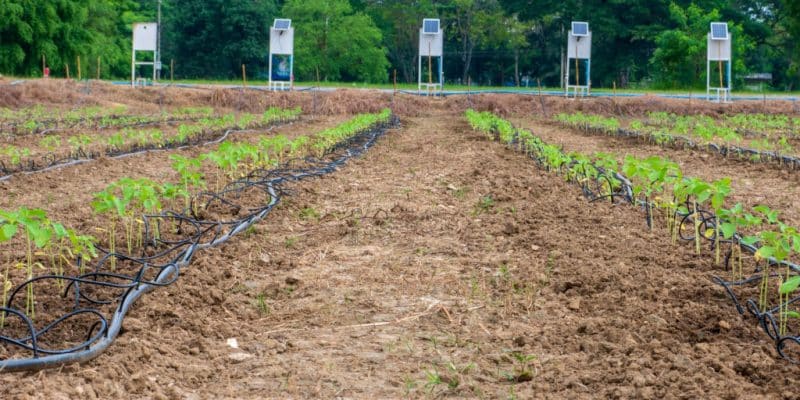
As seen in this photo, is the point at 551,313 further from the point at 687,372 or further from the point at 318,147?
the point at 318,147

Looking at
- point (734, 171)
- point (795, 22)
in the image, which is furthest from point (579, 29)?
A: point (734, 171)

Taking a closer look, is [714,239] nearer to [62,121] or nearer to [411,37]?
[62,121]

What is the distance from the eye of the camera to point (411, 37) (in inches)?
2071

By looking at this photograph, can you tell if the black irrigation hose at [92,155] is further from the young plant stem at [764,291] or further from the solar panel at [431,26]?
the solar panel at [431,26]

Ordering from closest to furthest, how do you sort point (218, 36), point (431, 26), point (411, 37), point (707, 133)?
point (707, 133)
point (431, 26)
point (218, 36)
point (411, 37)

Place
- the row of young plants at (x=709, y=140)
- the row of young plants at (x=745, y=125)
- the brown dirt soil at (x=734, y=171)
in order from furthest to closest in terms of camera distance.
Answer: the row of young plants at (x=745, y=125) < the row of young plants at (x=709, y=140) < the brown dirt soil at (x=734, y=171)

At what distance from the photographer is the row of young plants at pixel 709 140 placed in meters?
12.1

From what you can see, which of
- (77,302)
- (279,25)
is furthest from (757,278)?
(279,25)

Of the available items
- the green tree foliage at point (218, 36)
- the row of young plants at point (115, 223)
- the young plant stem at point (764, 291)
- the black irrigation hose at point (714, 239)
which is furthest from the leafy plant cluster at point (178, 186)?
the green tree foliage at point (218, 36)

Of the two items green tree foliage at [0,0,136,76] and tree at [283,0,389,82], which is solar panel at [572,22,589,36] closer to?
tree at [283,0,389,82]

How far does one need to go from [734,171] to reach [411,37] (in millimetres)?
42605

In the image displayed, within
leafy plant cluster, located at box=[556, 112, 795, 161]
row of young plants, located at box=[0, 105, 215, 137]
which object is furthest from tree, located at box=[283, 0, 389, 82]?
leafy plant cluster, located at box=[556, 112, 795, 161]

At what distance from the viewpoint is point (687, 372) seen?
3.56 metres

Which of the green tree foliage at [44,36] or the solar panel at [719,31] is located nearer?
the solar panel at [719,31]
